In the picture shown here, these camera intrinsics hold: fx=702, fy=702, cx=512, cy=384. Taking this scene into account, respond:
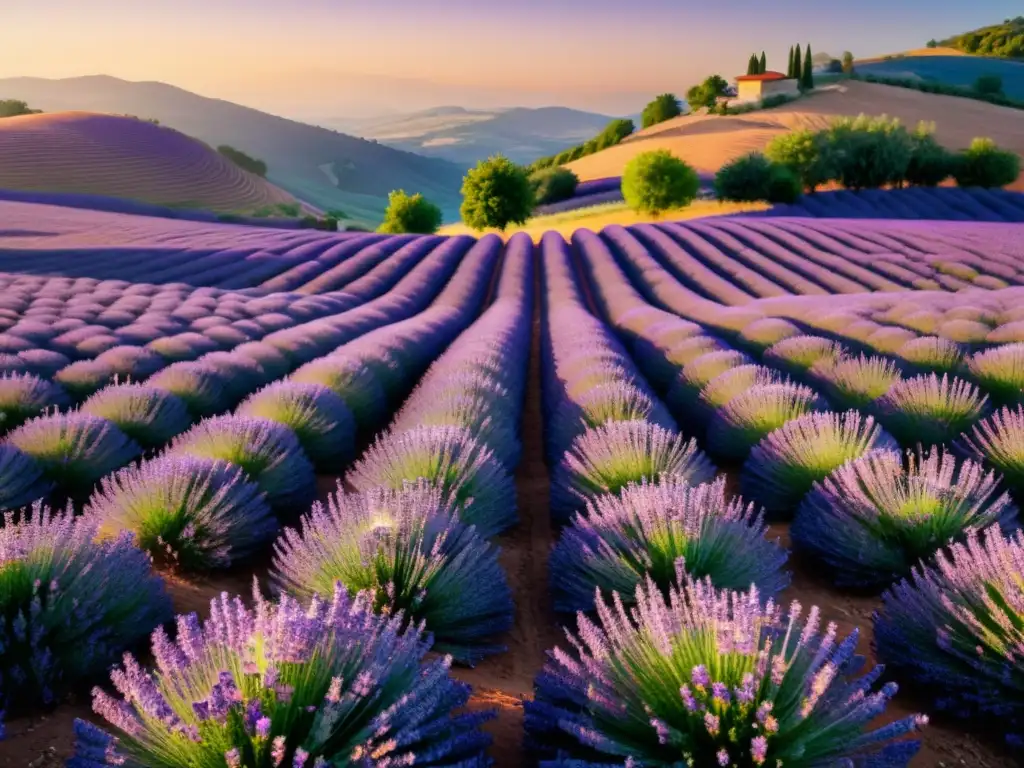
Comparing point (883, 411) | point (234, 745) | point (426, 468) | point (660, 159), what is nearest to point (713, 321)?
point (883, 411)

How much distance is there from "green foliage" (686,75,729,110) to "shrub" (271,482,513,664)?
87410 mm

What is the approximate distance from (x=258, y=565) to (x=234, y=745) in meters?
2.28

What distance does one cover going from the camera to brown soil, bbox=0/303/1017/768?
2.18m

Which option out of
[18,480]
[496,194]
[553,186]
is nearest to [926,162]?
[553,186]

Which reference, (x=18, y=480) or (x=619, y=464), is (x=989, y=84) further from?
(x=18, y=480)

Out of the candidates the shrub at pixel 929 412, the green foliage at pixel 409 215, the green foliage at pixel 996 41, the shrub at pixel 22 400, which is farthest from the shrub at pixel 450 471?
the green foliage at pixel 996 41

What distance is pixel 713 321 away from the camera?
11.8 m

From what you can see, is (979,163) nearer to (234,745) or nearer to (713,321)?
(713,321)

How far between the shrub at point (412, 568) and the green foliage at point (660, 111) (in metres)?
84.3

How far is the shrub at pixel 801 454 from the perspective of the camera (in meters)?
4.29

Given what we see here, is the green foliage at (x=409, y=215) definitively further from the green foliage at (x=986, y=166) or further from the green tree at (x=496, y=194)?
the green foliage at (x=986, y=166)

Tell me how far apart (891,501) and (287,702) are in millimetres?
3048

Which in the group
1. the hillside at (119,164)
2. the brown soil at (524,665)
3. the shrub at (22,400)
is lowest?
the brown soil at (524,665)

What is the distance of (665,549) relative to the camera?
9.80 feet
